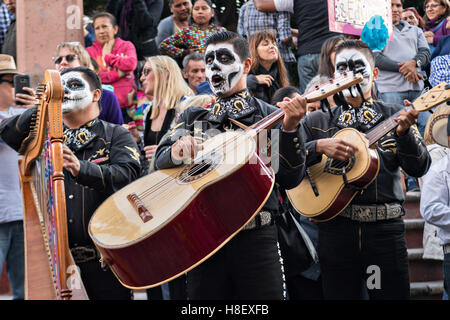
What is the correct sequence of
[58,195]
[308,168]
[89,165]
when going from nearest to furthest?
[58,195]
[89,165]
[308,168]

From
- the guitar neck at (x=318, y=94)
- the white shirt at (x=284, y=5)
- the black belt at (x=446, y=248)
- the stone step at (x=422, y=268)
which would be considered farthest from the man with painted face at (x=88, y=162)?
the white shirt at (x=284, y=5)

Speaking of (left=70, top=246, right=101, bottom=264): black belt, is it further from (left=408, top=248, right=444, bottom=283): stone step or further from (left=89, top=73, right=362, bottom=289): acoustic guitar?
(left=408, top=248, right=444, bottom=283): stone step

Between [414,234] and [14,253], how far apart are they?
3.73 metres

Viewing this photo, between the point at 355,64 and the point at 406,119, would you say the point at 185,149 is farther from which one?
the point at 355,64

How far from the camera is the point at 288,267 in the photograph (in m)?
4.69

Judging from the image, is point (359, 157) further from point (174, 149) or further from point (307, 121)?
point (174, 149)

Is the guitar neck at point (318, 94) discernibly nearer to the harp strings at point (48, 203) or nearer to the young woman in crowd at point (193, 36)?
the harp strings at point (48, 203)

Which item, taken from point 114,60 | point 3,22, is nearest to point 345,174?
point 114,60

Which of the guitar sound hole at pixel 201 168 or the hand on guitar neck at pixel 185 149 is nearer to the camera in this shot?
the guitar sound hole at pixel 201 168

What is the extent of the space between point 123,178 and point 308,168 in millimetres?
1246

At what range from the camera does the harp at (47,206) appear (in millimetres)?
3205

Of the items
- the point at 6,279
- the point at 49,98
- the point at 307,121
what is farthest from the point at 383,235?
the point at 6,279

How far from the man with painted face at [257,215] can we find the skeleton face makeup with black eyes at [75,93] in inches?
31.7

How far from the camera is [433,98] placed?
4.24 metres
